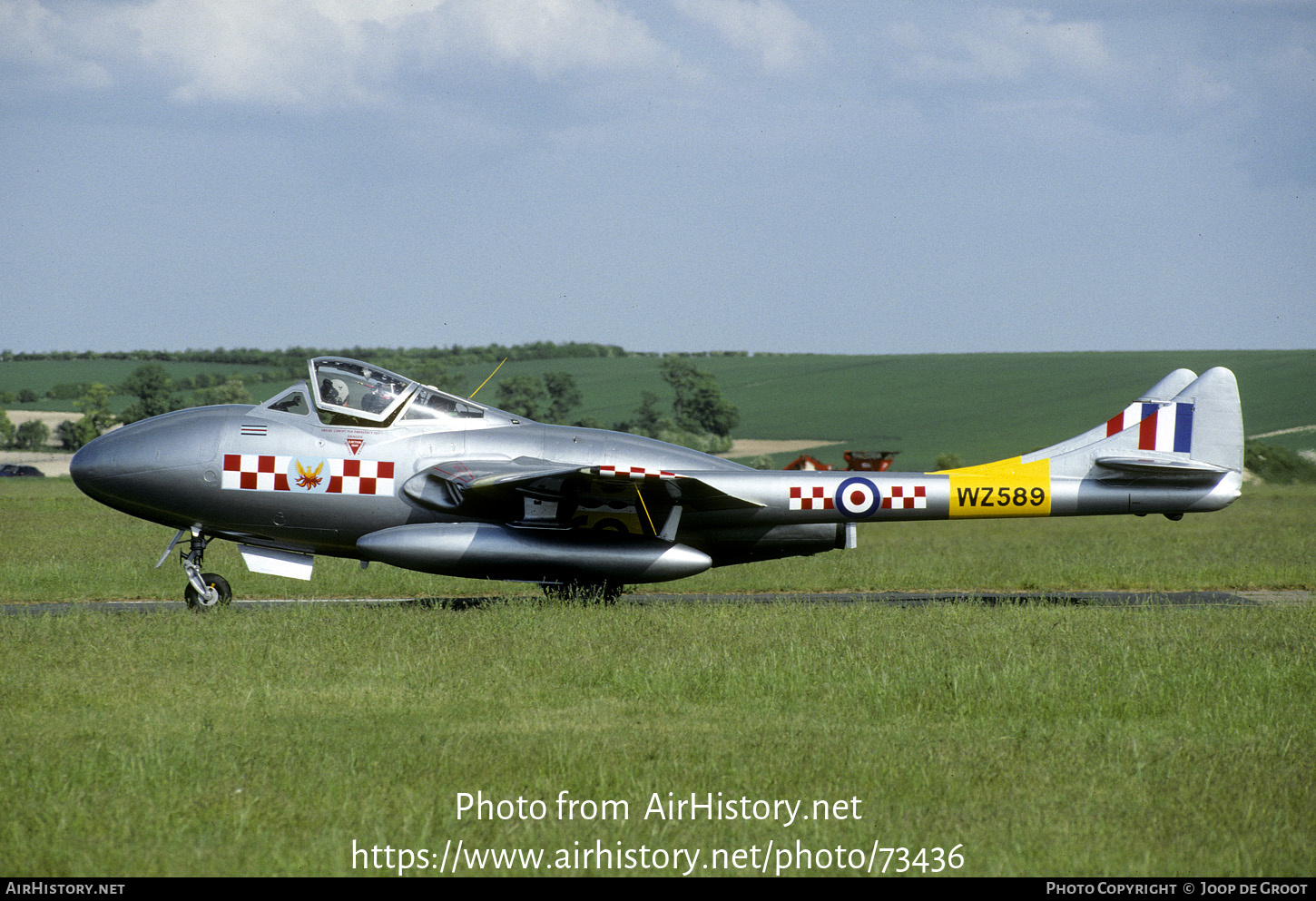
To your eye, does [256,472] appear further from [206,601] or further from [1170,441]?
[1170,441]

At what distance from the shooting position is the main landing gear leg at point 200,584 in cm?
1259

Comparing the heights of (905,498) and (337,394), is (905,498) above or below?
below

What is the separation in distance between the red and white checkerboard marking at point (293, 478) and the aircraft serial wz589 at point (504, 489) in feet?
0.05

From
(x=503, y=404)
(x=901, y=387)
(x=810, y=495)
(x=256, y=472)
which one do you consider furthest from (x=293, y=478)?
(x=901, y=387)

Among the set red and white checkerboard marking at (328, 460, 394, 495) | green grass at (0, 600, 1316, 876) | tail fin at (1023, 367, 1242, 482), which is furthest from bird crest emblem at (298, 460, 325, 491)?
tail fin at (1023, 367, 1242, 482)

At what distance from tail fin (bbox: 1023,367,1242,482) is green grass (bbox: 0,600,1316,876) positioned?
8.44 feet

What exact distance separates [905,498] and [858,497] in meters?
0.58

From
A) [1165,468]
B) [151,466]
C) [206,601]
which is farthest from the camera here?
[1165,468]

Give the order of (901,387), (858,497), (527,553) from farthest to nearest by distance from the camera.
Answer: (901,387)
(858,497)
(527,553)

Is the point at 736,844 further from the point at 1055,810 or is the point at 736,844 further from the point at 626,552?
the point at 626,552

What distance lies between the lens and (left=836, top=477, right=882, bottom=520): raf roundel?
43.5 feet

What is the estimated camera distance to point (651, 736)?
23.9 feet

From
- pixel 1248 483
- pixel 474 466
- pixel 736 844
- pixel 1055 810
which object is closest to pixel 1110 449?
pixel 474 466
